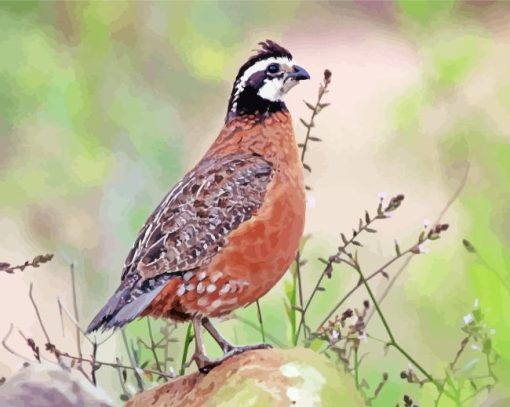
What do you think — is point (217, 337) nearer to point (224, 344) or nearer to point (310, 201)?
point (224, 344)

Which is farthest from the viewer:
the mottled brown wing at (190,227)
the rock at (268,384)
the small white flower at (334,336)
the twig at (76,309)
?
the twig at (76,309)

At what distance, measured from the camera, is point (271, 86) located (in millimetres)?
1503

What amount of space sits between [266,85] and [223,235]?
27 centimetres

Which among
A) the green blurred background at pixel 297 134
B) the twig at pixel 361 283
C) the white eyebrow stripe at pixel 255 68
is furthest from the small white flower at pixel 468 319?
the white eyebrow stripe at pixel 255 68

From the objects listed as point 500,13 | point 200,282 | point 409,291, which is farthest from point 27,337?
point 500,13

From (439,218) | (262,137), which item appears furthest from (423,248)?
(262,137)

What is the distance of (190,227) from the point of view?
1.39 m

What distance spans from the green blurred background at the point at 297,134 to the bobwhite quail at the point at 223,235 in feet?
0.43

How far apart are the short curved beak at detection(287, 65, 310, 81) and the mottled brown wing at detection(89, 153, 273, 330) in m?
0.16

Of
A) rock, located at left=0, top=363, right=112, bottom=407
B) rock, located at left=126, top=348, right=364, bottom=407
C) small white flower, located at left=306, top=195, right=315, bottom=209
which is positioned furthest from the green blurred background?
rock, located at left=126, top=348, right=364, bottom=407

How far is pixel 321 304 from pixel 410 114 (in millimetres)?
383

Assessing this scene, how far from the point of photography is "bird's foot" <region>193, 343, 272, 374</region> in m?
1.37

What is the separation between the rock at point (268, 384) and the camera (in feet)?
4.14

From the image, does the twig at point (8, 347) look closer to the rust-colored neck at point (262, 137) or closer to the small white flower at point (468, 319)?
the rust-colored neck at point (262, 137)
